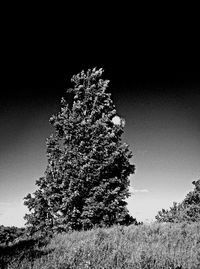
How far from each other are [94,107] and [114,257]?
13.3 meters

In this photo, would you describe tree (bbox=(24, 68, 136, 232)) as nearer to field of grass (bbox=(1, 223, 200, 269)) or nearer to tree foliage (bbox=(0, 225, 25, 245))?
tree foliage (bbox=(0, 225, 25, 245))

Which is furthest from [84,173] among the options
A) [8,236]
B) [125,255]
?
[8,236]

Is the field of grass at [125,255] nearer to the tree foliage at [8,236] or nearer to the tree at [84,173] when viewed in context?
the tree foliage at [8,236]

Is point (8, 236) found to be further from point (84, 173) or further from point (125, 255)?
point (125, 255)

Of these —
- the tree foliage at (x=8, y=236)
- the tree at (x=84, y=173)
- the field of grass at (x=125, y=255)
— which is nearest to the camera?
the field of grass at (x=125, y=255)

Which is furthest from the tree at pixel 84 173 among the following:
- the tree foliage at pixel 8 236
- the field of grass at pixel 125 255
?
the field of grass at pixel 125 255

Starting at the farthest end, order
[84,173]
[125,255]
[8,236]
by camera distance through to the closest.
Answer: [8,236]
[84,173]
[125,255]

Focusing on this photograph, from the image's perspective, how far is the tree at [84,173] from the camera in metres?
15.4

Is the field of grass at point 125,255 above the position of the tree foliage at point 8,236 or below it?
above

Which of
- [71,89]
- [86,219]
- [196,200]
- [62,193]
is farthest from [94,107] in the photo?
[196,200]

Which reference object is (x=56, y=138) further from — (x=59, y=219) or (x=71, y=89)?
(x=59, y=219)

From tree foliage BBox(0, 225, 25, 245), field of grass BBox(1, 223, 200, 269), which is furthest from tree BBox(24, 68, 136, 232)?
field of grass BBox(1, 223, 200, 269)

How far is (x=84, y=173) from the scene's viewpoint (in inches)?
613

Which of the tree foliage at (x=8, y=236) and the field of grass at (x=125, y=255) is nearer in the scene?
Result: the field of grass at (x=125, y=255)
